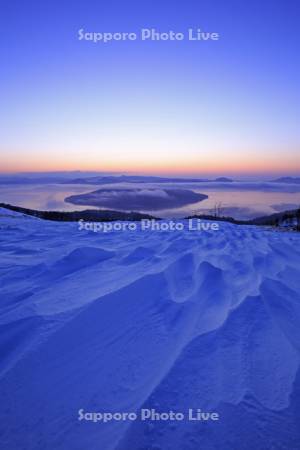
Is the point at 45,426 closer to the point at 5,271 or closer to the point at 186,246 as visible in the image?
the point at 5,271

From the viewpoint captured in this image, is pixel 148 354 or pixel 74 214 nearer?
pixel 148 354

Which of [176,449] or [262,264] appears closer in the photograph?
[176,449]

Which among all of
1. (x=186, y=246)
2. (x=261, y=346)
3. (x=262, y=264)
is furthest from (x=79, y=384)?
(x=186, y=246)

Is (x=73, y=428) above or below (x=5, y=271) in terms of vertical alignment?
below

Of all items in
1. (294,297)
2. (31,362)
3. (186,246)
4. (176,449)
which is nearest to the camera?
(176,449)

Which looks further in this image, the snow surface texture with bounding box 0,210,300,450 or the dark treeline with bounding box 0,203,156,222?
the dark treeline with bounding box 0,203,156,222

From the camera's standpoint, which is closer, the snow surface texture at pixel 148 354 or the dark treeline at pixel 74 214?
the snow surface texture at pixel 148 354

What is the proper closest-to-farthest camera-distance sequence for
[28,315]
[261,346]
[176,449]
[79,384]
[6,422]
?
[176,449] < [6,422] < [79,384] < [261,346] < [28,315]

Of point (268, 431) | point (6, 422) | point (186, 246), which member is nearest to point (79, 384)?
point (6, 422)
